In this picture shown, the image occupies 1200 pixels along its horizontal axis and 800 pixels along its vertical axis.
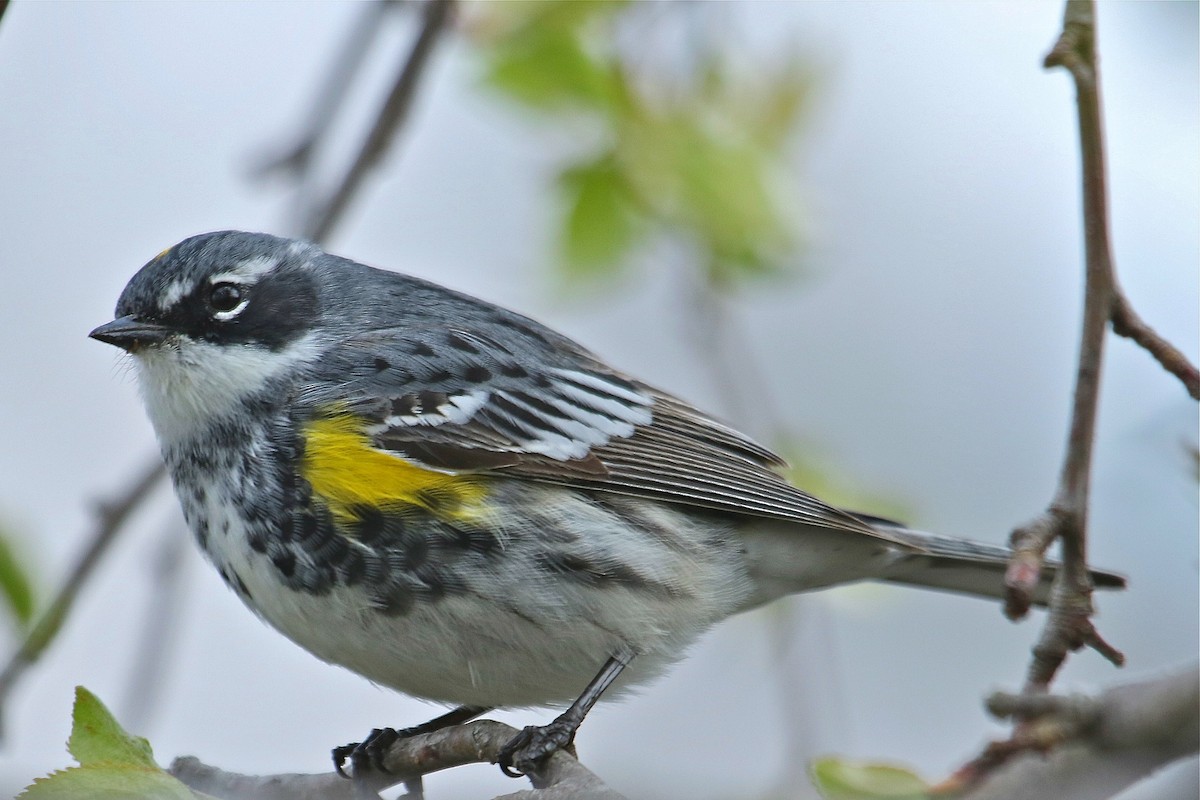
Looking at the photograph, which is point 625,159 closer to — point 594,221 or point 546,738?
point 594,221

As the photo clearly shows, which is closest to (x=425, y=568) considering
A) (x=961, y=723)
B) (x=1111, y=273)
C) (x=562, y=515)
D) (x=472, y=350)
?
(x=562, y=515)

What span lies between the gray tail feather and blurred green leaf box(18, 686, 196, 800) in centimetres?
242

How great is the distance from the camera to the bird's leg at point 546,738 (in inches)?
125

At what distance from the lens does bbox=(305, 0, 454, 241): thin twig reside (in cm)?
407

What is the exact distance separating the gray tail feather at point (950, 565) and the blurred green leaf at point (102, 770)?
→ 2.42m

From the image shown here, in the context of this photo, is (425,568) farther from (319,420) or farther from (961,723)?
(961,723)

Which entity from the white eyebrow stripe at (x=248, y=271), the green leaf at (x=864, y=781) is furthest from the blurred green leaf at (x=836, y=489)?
the green leaf at (x=864, y=781)

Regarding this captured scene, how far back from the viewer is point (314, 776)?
3.12 metres

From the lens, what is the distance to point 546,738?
10.7 ft

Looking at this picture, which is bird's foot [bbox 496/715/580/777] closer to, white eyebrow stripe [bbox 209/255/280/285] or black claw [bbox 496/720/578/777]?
black claw [bbox 496/720/578/777]

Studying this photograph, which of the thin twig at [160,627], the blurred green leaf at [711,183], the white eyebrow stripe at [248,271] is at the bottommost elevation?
the thin twig at [160,627]

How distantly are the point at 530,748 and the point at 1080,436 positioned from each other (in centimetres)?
154

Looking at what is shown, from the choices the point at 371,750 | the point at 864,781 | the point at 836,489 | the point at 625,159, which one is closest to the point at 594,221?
the point at 625,159

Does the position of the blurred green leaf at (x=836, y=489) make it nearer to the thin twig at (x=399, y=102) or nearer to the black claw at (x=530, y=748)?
the black claw at (x=530, y=748)
